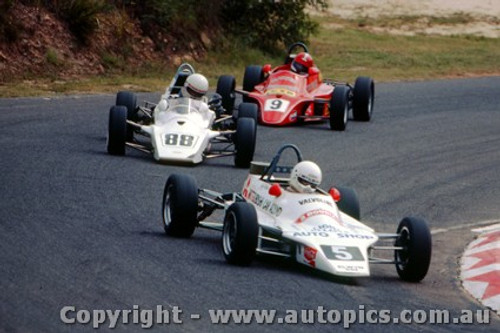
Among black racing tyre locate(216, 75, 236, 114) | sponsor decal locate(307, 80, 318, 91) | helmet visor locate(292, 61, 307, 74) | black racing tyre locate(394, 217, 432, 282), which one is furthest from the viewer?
helmet visor locate(292, 61, 307, 74)

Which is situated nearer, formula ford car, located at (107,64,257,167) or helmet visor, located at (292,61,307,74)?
formula ford car, located at (107,64,257,167)

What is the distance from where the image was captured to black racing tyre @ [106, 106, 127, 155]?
17.6 meters

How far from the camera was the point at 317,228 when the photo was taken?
11.8 m

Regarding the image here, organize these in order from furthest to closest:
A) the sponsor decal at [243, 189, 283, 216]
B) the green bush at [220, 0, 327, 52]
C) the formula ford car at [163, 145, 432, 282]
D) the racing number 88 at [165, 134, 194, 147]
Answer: the green bush at [220, 0, 327, 52] < the racing number 88 at [165, 134, 194, 147] < the sponsor decal at [243, 189, 283, 216] < the formula ford car at [163, 145, 432, 282]

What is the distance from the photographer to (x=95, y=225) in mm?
13109

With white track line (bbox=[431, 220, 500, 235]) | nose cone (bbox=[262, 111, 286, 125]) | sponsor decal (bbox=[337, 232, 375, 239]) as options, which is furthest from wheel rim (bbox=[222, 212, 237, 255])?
nose cone (bbox=[262, 111, 286, 125])

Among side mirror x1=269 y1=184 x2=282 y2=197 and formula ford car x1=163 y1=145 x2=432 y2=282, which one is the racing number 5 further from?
side mirror x1=269 y1=184 x2=282 y2=197

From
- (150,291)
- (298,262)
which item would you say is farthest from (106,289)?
(298,262)

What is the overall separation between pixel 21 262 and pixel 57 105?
11870 mm

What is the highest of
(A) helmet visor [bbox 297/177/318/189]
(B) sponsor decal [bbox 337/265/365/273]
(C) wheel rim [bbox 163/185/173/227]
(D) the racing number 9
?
(A) helmet visor [bbox 297/177/318/189]

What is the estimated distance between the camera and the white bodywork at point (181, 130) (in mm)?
17438

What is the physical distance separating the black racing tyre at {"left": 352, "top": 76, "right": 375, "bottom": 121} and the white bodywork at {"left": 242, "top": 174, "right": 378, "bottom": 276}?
36.5 ft

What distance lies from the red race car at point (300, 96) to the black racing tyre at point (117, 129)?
4.83m

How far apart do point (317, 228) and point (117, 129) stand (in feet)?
21.0
